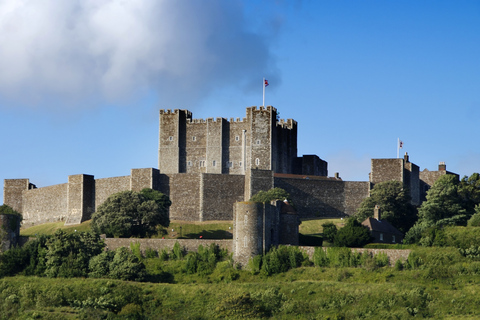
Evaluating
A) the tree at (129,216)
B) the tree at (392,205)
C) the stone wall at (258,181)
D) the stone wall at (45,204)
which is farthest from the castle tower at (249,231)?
the stone wall at (45,204)

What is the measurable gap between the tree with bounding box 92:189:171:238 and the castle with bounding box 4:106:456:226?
31.0ft

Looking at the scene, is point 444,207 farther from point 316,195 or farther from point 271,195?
point 271,195

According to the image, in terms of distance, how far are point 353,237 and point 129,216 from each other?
69.1 ft

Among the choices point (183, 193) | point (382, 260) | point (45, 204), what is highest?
point (183, 193)

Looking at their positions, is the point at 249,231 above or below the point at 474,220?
below

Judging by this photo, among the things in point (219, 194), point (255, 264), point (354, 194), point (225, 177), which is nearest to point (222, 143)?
point (225, 177)

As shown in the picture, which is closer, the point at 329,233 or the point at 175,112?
the point at 329,233

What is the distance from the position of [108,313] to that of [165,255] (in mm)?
12764

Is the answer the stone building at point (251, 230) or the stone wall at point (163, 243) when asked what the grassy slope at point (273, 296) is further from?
the stone wall at point (163, 243)

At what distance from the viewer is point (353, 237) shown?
3322 inches

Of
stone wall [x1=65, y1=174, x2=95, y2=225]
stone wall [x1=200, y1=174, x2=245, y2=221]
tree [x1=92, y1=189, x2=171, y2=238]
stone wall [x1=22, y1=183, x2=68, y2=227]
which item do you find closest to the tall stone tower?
stone wall [x1=200, y1=174, x2=245, y2=221]

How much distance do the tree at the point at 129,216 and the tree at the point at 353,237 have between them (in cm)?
1775

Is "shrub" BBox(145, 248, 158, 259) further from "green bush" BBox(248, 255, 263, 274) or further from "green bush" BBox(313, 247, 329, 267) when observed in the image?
"green bush" BBox(313, 247, 329, 267)

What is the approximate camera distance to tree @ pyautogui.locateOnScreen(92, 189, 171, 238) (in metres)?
91.1
